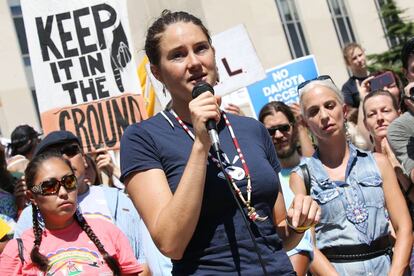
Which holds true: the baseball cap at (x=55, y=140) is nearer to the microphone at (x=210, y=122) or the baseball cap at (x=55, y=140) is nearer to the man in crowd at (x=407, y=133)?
the man in crowd at (x=407, y=133)

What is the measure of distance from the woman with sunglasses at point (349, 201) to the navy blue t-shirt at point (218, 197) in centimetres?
132

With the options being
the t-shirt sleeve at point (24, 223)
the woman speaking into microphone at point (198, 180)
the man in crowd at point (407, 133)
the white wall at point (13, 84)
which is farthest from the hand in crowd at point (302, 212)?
the white wall at point (13, 84)

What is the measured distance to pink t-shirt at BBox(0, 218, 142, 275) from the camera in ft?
11.3

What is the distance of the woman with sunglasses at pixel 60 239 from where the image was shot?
11.4 ft

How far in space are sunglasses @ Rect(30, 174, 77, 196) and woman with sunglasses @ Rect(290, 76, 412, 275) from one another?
123 centimetres

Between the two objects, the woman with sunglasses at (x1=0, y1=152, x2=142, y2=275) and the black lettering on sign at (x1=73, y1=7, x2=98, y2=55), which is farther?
the black lettering on sign at (x1=73, y1=7, x2=98, y2=55)

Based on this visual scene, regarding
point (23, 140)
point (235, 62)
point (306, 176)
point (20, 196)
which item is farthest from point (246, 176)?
point (235, 62)

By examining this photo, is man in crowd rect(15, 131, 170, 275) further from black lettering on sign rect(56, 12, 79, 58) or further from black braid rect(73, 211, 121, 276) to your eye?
black lettering on sign rect(56, 12, 79, 58)

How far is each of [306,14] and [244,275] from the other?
77.1 feet

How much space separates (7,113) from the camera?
18.0 m

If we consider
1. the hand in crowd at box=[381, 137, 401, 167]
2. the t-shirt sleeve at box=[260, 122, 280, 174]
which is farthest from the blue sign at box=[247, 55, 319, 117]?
the t-shirt sleeve at box=[260, 122, 280, 174]

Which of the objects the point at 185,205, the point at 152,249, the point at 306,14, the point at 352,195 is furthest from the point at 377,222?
the point at 306,14

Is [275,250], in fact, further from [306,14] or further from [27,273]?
[306,14]

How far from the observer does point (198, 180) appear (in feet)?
6.98
